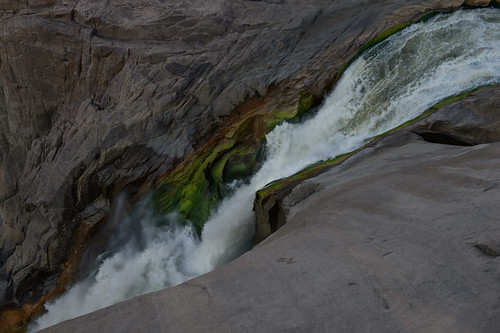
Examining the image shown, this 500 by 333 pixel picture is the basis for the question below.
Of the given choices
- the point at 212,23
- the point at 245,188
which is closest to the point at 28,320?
the point at 245,188

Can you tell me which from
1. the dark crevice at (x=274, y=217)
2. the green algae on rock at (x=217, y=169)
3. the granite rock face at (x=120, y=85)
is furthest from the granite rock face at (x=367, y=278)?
the granite rock face at (x=120, y=85)

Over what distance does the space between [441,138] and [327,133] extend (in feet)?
9.43

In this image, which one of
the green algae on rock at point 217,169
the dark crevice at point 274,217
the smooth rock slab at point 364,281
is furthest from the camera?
the green algae on rock at point 217,169

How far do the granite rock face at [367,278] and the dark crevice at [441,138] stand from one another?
115 inches

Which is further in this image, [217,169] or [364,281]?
[217,169]

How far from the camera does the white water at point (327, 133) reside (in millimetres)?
9703

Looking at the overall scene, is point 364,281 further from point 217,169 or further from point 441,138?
point 217,169

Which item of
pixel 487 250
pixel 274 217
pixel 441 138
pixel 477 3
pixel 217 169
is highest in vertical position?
pixel 477 3

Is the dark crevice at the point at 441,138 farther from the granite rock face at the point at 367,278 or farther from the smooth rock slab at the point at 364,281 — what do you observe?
the smooth rock slab at the point at 364,281

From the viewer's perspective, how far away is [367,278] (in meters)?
3.54

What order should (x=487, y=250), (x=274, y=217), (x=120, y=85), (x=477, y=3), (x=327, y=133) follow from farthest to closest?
(x=477, y=3) < (x=120, y=85) < (x=327, y=133) < (x=274, y=217) < (x=487, y=250)

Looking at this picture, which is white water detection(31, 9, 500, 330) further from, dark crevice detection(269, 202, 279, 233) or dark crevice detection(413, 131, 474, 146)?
dark crevice detection(269, 202, 279, 233)

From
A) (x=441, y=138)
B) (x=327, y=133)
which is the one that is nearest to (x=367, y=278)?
(x=441, y=138)

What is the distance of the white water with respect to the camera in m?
9.70
